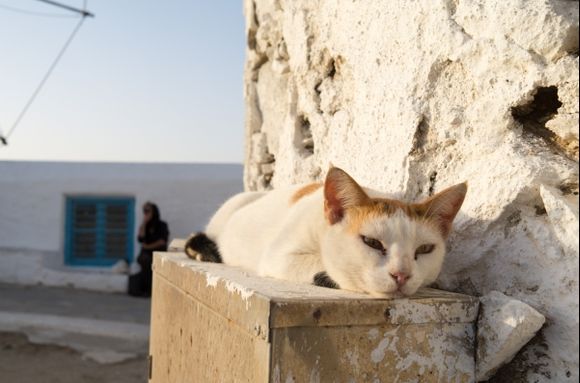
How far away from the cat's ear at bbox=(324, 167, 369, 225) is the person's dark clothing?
22.9 ft

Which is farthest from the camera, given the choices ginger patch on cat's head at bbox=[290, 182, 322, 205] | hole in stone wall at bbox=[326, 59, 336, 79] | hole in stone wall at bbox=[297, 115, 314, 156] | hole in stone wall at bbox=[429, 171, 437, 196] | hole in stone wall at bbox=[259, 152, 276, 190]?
hole in stone wall at bbox=[259, 152, 276, 190]

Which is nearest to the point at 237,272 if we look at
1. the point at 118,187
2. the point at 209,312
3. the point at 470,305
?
the point at 209,312

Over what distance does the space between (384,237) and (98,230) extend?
8.75 m

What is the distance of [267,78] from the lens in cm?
350

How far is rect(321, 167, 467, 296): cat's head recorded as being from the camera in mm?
1528

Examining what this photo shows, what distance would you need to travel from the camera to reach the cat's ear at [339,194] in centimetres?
162

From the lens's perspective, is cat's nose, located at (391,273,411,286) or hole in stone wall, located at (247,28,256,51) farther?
hole in stone wall, located at (247,28,256,51)

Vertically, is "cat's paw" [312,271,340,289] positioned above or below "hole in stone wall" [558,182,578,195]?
below

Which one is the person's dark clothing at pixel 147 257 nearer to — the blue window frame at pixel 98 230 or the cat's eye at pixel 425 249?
the blue window frame at pixel 98 230

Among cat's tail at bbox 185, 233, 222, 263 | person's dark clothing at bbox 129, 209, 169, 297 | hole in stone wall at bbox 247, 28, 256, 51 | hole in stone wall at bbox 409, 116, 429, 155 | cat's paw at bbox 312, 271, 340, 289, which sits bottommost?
person's dark clothing at bbox 129, 209, 169, 297

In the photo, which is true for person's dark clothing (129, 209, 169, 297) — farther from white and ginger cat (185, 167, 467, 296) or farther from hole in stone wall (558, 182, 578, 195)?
hole in stone wall (558, 182, 578, 195)

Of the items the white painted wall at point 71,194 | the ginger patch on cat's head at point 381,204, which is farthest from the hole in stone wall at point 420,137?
the white painted wall at point 71,194

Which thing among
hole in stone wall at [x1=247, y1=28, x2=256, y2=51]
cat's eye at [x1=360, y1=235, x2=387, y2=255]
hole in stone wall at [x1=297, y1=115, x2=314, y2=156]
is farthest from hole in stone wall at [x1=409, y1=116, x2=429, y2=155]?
hole in stone wall at [x1=247, y1=28, x2=256, y2=51]

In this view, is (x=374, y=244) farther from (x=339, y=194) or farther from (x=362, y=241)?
(x=339, y=194)
